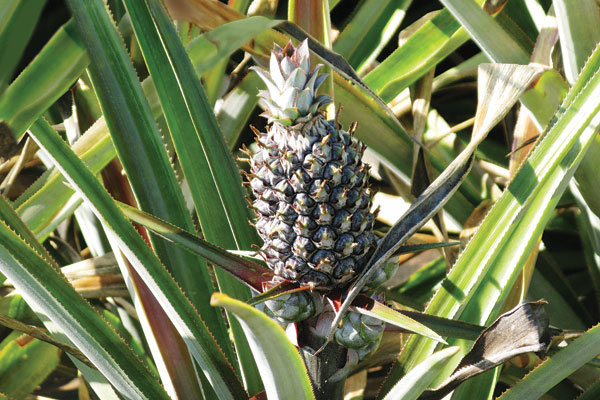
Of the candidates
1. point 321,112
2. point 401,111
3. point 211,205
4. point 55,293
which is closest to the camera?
point 321,112

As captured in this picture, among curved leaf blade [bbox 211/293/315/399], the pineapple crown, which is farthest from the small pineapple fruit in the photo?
curved leaf blade [bbox 211/293/315/399]

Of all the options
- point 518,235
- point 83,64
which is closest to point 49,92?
point 83,64

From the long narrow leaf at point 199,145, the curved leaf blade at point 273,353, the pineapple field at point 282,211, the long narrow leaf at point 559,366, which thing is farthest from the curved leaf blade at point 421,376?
the long narrow leaf at point 199,145

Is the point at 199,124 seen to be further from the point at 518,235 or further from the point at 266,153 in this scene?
the point at 518,235

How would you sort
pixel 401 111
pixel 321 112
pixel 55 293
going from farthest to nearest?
pixel 401 111, pixel 55 293, pixel 321 112

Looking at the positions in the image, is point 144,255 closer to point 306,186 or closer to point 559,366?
point 306,186

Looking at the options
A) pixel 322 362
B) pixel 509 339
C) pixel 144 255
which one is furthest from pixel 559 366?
pixel 144 255

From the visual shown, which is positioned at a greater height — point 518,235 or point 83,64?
point 83,64

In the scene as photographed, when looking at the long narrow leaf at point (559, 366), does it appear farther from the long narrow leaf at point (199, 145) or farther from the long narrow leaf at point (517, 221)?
the long narrow leaf at point (199, 145)
